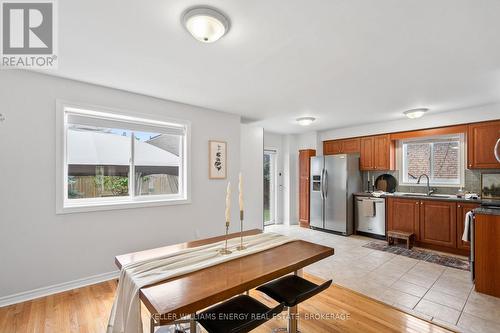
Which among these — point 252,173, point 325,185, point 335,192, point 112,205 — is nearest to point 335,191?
point 335,192

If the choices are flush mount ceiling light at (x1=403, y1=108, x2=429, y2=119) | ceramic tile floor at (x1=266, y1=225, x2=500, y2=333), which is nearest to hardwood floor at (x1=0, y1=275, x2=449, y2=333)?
ceramic tile floor at (x1=266, y1=225, x2=500, y2=333)

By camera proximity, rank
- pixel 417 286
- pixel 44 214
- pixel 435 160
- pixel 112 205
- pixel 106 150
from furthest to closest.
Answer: pixel 435 160 → pixel 106 150 → pixel 112 205 → pixel 417 286 → pixel 44 214

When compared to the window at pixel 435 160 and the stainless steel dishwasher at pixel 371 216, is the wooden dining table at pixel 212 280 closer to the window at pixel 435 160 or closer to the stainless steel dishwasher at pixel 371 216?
the stainless steel dishwasher at pixel 371 216

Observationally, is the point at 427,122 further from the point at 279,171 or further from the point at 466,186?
the point at 279,171

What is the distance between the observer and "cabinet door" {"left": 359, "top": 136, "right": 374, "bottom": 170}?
16.5 feet

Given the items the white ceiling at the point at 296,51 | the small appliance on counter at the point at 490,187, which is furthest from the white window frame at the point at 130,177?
the small appliance on counter at the point at 490,187

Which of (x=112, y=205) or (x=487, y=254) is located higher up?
(x=112, y=205)

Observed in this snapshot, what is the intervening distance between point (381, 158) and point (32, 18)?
213 inches

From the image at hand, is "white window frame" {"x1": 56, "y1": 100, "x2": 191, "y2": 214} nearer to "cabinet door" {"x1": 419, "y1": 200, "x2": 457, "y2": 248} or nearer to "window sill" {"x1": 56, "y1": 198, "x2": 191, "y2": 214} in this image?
"window sill" {"x1": 56, "y1": 198, "x2": 191, "y2": 214}

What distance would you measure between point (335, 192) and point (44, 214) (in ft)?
15.9

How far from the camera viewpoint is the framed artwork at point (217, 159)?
382cm

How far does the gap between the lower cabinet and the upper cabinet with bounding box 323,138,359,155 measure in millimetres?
1378

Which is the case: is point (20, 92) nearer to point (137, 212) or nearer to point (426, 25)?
point (137, 212)

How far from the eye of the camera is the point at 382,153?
4820mm
